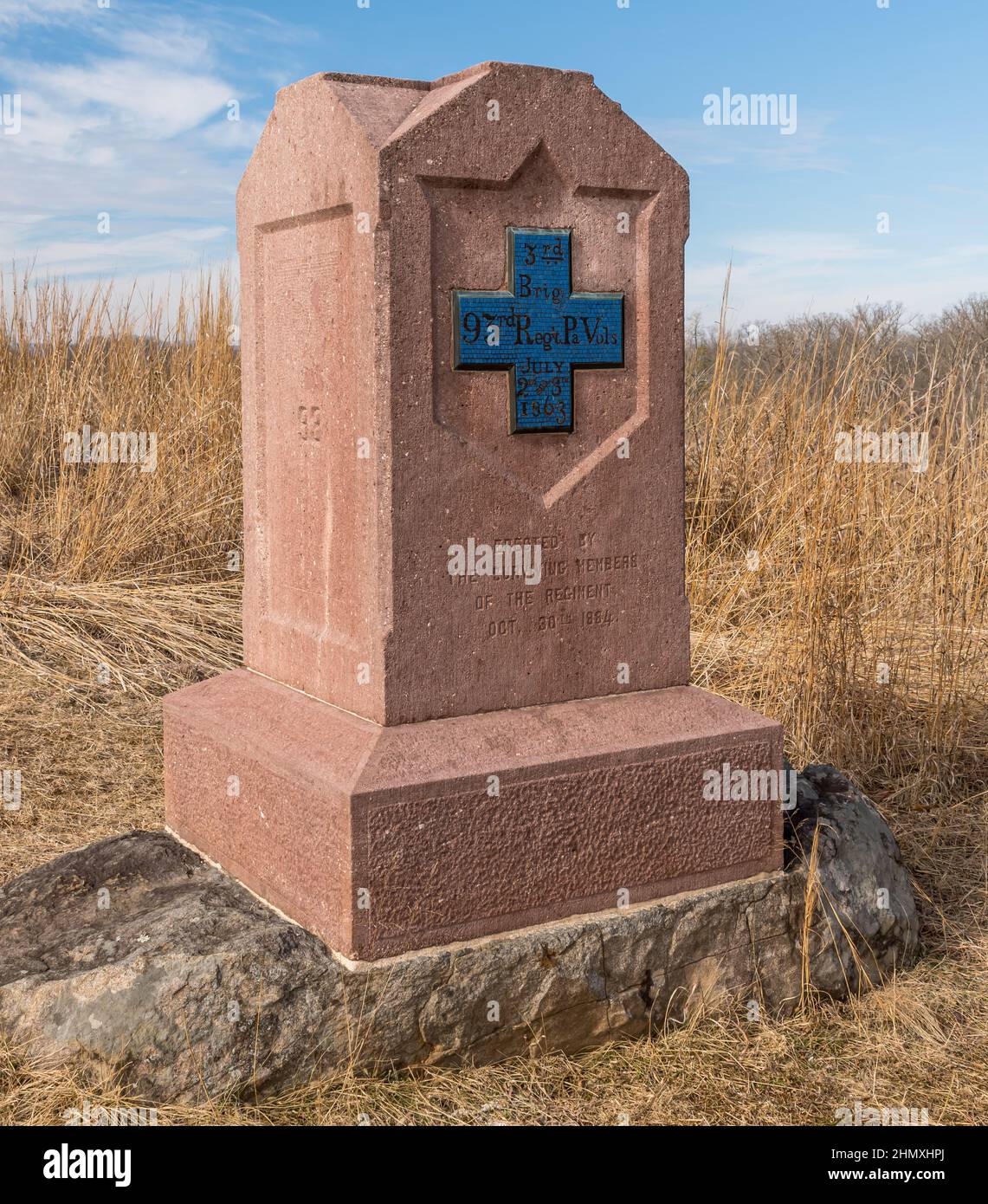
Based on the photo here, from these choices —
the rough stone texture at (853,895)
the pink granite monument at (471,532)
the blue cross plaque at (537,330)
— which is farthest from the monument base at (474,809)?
the blue cross plaque at (537,330)

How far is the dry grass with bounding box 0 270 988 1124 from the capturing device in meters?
2.71

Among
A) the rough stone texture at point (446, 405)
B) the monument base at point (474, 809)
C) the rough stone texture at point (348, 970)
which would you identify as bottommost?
the rough stone texture at point (348, 970)

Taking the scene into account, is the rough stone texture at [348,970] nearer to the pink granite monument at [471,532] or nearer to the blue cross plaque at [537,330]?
the pink granite monument at [471,532]

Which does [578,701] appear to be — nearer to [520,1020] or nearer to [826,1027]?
[520,1020]

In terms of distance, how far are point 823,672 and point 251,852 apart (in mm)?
2248

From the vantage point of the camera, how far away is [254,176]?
10.2ft

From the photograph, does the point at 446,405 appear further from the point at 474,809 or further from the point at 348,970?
the point at 348,970

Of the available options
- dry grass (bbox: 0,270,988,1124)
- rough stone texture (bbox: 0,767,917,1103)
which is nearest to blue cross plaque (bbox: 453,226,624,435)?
rough stone texture (bbox: 0,767,917,1103)

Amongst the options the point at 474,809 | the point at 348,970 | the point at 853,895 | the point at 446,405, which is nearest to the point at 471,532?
the point at 446,405

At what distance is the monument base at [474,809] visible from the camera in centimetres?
260

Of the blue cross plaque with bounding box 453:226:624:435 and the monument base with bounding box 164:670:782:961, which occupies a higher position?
the blue cross plaque with bounding box 453:226:624:435

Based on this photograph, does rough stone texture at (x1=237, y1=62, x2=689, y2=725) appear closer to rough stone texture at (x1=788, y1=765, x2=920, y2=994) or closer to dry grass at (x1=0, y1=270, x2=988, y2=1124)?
rough stone texture at (x1=788, y1=765, x2=920, y2=994)

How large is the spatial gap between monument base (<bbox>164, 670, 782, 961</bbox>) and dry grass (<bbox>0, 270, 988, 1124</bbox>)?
1.11ft

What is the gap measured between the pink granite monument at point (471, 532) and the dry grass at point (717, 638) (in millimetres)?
408
